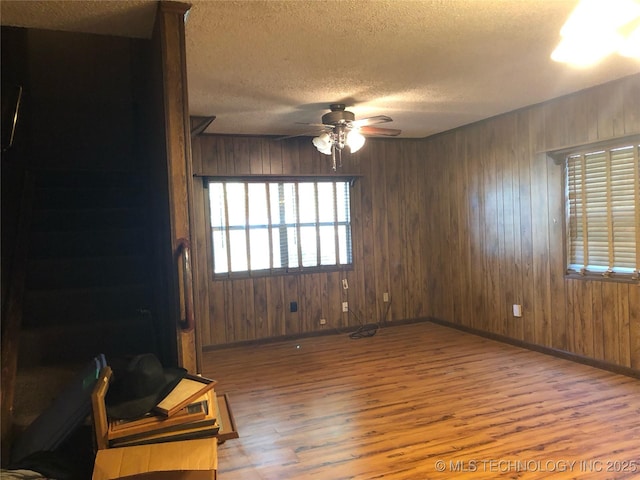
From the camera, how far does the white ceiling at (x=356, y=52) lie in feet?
7.23

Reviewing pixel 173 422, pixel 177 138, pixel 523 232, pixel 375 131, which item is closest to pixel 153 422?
pixel 173 422

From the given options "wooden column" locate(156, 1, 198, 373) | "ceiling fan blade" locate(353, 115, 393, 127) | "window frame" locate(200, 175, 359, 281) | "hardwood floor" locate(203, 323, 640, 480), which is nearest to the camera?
"wooden column" locate(156, 1, 198, 373)

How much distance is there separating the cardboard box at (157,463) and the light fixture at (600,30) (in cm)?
223

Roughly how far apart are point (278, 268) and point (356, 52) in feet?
9.80

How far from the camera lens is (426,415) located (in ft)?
10.1

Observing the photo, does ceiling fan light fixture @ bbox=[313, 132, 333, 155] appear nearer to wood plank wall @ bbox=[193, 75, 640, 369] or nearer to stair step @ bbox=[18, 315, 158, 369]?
wood plank wall @ bbox=[193, 75, 640, 369]

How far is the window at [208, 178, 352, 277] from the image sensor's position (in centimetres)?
505

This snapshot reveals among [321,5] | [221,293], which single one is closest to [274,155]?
[221,293]

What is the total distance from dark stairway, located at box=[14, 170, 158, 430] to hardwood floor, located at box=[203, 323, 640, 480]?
0.98m

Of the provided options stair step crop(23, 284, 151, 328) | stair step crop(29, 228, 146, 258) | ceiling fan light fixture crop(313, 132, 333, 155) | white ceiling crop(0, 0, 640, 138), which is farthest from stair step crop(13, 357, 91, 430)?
ceiling fan light fixture crop(313, 132, 333, 155)

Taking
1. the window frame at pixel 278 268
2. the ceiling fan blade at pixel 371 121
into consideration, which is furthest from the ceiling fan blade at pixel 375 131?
the window frame at pixel 278 268

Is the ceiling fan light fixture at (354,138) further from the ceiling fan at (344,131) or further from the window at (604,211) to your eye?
the window at (604,211)

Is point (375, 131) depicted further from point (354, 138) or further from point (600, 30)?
point (600, 30)

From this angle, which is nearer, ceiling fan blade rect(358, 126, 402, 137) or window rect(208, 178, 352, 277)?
ceiling fan blade rect(358, 126, 402, 137)
